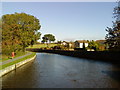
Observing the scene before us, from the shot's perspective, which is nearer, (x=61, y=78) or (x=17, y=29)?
(x=61, y=78)

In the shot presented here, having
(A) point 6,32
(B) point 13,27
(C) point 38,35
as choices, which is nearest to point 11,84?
(A) point 6,32

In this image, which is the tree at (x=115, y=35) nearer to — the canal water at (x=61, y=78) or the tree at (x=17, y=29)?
the canal water at (x=61, y=78)

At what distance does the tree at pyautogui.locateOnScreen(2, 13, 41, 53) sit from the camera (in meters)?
37.9

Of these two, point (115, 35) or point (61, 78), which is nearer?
point (61, 78)

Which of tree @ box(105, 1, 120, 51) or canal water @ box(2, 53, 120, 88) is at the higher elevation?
tree @ box(105, 1, 120, 51)

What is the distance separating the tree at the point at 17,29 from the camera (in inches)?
1493

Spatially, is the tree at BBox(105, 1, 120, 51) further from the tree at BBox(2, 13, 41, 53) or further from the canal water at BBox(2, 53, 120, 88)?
the tree at BBox(2, 13, 41, 53)

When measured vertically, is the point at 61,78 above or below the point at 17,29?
below

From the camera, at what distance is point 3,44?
117 feet

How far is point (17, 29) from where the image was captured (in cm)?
4353

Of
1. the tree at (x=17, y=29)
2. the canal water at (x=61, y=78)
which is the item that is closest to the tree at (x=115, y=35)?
the canal water at (x=61, y=78)

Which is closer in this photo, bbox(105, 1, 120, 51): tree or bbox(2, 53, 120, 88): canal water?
bbox(2, 53, 120, 88): canal water

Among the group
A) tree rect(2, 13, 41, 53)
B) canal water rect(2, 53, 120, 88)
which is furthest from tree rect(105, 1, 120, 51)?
tree rect(2, 13, 41, 53)

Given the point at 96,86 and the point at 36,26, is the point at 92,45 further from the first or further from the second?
the point at 96,86
